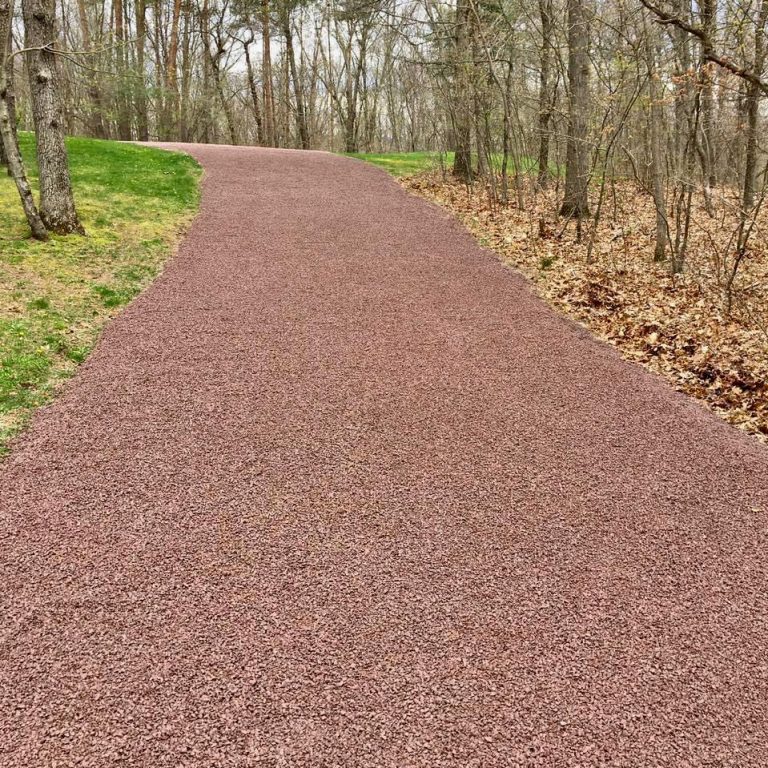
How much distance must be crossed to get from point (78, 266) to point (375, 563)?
22.4ft

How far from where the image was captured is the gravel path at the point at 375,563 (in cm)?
227

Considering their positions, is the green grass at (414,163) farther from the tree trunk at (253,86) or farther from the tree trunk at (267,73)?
the tree trunk at (253,86)

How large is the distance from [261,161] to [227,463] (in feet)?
49.4

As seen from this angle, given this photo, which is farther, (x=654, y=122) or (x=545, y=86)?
(x=545, y=86)

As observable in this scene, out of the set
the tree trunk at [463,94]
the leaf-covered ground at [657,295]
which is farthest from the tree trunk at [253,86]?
the leaf-covered ground at [657,295]

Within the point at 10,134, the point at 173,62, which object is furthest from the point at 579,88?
the point at 173,62

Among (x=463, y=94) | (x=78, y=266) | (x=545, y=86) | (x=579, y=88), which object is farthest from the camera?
(x=545, y=86)

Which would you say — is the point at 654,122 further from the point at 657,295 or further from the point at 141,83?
the point at 141,83

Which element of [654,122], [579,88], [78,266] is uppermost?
[579,88]

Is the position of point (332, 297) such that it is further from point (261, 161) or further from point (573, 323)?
point (261, 161)

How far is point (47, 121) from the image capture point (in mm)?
8062

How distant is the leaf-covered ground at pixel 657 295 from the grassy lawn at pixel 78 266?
5992 mm

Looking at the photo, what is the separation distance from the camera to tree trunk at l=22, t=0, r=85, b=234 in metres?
7.77

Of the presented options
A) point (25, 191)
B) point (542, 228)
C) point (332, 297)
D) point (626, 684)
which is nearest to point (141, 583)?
point (626, 684)
